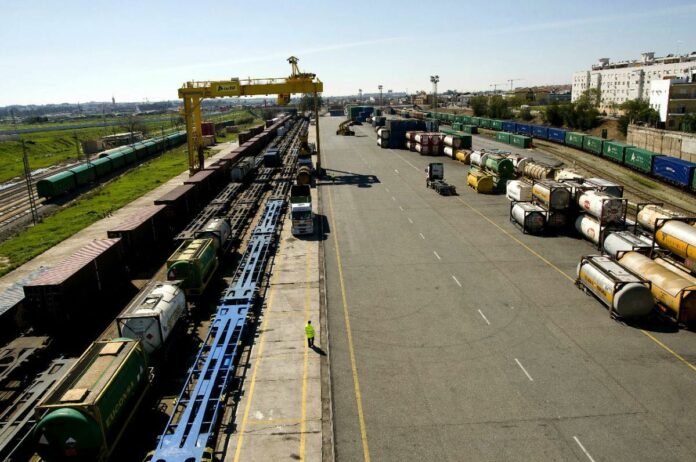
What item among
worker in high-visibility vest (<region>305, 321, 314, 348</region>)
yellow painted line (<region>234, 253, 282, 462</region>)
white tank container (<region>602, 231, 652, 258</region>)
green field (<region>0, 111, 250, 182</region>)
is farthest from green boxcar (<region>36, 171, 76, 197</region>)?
white tank container (<region>602, 231, 652, 258</region>)

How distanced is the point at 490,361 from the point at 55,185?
5782 centimetres

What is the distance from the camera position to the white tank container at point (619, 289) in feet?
80.0

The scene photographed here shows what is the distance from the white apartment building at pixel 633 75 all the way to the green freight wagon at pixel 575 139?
221ft

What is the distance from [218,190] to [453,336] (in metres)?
41.0

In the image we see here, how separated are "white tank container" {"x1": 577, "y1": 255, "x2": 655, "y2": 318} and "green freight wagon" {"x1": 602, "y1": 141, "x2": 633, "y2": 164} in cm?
4974

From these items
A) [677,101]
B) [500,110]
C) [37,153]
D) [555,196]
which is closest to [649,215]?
[555,196]

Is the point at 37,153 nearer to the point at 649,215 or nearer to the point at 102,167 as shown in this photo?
the point at 102,167

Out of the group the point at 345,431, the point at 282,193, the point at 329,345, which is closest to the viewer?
the point at 345,431

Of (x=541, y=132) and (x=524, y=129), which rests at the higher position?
(x=524, y=129)

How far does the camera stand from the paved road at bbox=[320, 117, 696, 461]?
16656 mm

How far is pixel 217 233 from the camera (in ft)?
108


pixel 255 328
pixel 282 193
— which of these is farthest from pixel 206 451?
pixel 282 193

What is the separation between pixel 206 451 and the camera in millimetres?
16047

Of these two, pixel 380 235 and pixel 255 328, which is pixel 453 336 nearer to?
pixel 255 328
